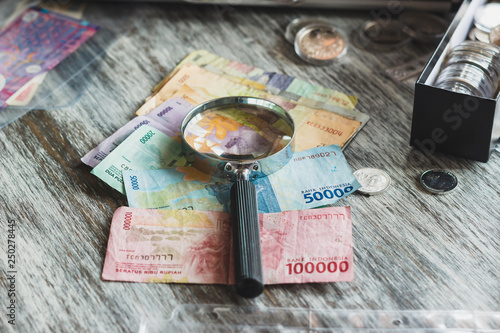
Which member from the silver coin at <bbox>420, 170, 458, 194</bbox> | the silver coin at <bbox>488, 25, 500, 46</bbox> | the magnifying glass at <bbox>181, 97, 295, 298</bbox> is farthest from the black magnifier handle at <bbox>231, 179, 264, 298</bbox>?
the silver coin at <bbox>488, 25, 500, 46</bbox>

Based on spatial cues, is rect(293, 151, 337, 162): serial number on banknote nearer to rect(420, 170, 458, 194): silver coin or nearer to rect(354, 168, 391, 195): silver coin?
rect(354, 168, 391, 195): silver coin

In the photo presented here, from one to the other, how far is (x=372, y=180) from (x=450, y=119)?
172mm

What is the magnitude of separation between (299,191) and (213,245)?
0.19 metres

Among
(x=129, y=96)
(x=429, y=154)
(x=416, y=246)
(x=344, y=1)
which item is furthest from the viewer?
(x=344, y=1)

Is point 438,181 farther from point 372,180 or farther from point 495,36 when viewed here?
point 495,36

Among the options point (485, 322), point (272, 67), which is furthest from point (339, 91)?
point (485, 322)

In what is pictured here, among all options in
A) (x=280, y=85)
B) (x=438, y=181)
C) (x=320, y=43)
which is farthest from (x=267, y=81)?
(x=438, y=181)

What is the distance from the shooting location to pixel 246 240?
2.70ft

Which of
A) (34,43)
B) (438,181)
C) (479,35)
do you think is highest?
(34,43)

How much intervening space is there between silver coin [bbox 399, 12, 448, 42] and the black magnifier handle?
0.65 meters

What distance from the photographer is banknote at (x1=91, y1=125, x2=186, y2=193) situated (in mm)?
985

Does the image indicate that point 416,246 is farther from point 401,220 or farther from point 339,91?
point 339,91

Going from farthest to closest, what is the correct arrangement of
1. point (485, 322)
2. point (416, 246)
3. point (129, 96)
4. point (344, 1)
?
point (344, 1), point (129, 96), point (416, 246), point (485, 322)

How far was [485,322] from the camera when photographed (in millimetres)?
783
